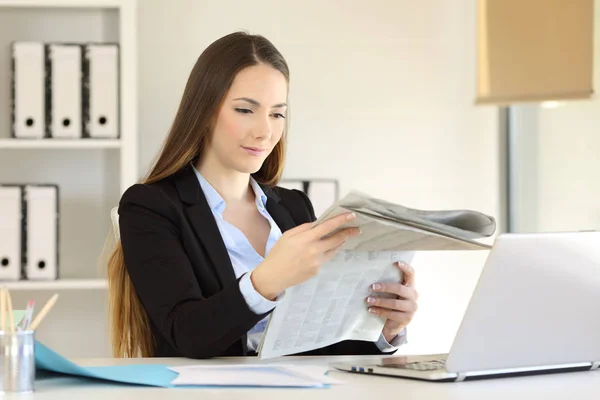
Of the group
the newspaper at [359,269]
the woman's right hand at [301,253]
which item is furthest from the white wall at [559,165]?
the woman's right hand at [301,253]

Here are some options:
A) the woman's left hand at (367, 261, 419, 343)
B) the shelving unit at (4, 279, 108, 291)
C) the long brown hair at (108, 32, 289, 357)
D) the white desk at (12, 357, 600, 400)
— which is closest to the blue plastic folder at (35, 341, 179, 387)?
the white desk at (12, 357, 600, 400)

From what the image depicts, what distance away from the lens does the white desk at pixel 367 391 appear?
48.1 inches

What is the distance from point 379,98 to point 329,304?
2.19 meters

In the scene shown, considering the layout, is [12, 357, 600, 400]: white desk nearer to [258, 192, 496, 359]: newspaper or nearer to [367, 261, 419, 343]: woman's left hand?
[258, 192, 496, 359]: newspaper

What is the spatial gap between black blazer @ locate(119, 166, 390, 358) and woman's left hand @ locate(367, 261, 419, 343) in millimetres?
193

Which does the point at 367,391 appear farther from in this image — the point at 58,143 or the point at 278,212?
the point at 58,143

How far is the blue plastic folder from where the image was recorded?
4.26 feet

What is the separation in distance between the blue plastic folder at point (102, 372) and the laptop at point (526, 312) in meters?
0.30

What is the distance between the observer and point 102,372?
133cm

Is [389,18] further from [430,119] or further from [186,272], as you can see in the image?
[186,272]

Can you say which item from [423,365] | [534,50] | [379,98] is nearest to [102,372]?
[423,365]

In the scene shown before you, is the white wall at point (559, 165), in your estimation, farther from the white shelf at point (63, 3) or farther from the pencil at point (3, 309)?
the pencil at point (3, 309)

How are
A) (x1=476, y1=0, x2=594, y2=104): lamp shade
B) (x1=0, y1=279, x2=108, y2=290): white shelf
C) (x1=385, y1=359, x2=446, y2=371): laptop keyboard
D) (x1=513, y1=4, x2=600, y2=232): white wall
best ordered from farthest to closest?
(x1=513, y1=4, x2=600, y2=232): white wall
(x1=0, y1=279, x2=108, y2=290): white shelf
(x1=476, y1=0, x2=594, y2=104): lamp shade
(x1=385, y1=359, x2=446, y2=371): laptop keyboard

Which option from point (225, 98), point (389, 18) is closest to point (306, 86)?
point (389, 18)
